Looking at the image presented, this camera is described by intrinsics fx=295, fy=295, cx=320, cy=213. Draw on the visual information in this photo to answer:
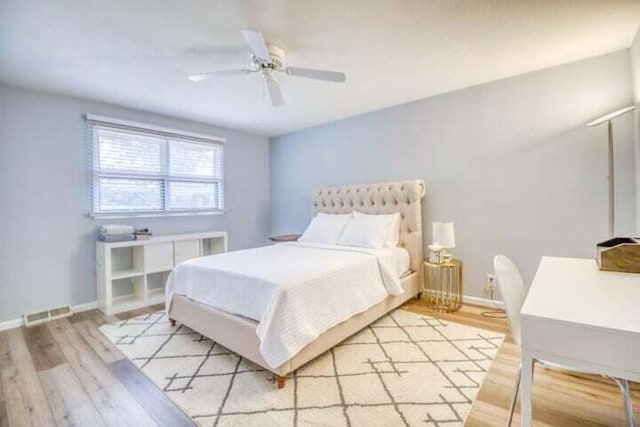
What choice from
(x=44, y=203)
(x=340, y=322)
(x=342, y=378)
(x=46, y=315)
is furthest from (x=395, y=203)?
(x=46, y=315)

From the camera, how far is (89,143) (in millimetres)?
3385

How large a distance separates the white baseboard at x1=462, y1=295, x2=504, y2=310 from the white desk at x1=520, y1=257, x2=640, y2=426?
2123 mm

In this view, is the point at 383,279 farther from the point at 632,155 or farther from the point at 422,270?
the point at 632,155

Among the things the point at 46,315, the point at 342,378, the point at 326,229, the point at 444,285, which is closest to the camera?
the point at 342,378

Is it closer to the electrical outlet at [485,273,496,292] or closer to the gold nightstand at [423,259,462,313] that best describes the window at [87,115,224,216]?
the gold nightstand at [423,259,462,313]

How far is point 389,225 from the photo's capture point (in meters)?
3.39

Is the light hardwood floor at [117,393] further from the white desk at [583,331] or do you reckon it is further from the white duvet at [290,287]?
the white desk at [583,331]

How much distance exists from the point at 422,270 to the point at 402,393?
6.14 ft

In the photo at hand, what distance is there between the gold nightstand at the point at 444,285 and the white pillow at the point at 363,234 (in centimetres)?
56

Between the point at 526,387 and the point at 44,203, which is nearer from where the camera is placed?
the point at 526,387

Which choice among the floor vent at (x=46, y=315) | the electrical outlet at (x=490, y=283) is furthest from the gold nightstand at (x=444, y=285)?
the floor vent at (x=46, y=315)

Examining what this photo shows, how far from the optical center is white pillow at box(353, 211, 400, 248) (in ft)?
11.0

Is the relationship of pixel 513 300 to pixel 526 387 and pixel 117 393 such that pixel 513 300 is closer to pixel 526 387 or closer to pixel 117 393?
pixel 526 387

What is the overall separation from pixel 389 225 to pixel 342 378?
1842 mm
